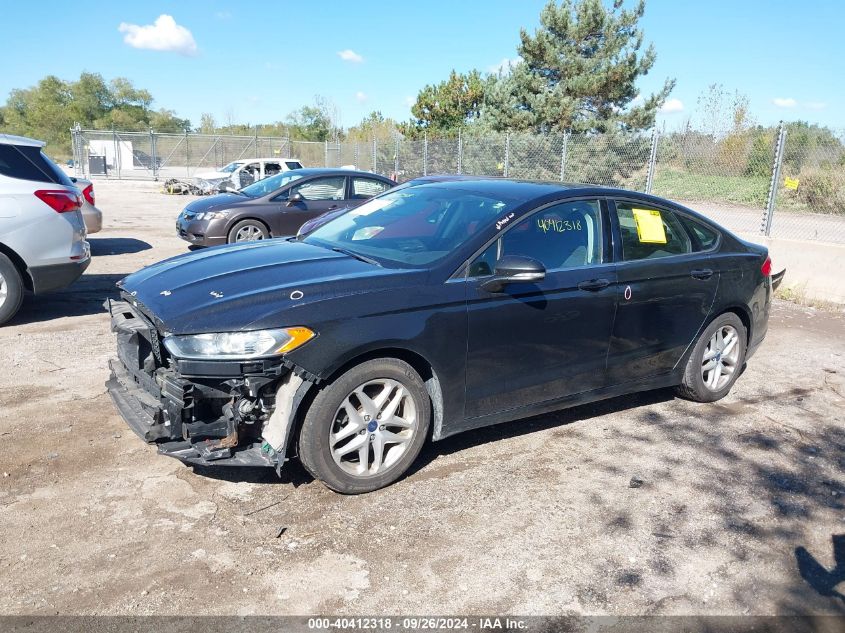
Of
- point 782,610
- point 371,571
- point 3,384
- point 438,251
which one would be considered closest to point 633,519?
point 782,610

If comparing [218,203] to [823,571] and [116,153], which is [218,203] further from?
[116,153]

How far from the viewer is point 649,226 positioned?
4922mm

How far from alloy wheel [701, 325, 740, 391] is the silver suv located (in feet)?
19.7

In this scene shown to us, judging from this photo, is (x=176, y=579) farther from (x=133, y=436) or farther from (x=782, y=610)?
(x=782, y=610)

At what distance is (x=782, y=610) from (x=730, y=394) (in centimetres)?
300

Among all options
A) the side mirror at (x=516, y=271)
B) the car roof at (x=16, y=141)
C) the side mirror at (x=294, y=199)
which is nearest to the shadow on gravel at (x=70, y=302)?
the car roof at (x=16, y=141)

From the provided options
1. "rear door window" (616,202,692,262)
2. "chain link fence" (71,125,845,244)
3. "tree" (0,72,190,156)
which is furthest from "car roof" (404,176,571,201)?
"tree" (0,72,190,156)

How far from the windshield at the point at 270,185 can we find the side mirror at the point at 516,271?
329 inches

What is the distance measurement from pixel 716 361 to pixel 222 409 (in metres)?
3.86

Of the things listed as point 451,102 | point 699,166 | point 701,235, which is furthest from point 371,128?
point 701,235

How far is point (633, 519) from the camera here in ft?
12.1

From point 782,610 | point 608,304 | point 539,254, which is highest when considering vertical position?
point 539,254

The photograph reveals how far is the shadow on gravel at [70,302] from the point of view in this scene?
7310mm

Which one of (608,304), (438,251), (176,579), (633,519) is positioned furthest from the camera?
(608,304)
